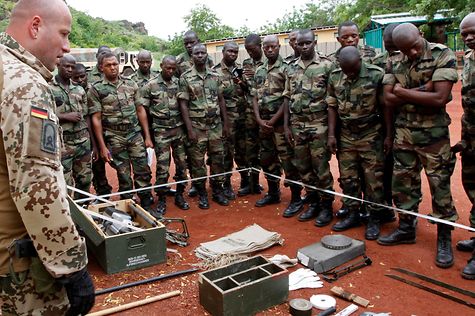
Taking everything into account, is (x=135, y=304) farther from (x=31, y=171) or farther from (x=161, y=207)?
(x=161, y=207)

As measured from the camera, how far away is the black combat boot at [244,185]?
7021mm

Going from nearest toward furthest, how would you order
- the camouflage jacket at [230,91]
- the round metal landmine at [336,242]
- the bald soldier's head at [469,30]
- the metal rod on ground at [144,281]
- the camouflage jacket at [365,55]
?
the metal rod on ground at [144,281] < the bald soldier's head at [469,30] < the round metal landmine at [336,242] < the camouflage jacket at [365,55] < the camouflage jacket at [230,91]

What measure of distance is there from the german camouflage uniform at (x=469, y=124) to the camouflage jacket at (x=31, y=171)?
3.94 metres

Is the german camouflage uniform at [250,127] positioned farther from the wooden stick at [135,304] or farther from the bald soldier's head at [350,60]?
the wooden stick at [135,304]

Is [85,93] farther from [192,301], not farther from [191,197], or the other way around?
[192,301]

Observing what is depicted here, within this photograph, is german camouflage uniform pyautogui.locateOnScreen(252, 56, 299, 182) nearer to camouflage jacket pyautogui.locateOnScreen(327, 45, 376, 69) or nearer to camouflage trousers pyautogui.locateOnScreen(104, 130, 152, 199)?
camouflage jacket pyautogui.locateOnScreen(327, 45, 376, 69)

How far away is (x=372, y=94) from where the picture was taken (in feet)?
16.0

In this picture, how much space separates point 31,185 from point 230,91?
515cm

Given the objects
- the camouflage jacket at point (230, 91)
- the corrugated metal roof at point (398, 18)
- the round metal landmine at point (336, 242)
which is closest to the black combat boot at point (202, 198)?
the camouflage jacket at point (230, 91)

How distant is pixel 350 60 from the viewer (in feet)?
15.6

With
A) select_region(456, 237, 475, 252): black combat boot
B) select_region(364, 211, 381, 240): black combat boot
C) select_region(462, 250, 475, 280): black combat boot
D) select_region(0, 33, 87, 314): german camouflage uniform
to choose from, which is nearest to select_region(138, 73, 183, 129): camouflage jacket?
select_region(364, 211, 381, 240): black combat boot

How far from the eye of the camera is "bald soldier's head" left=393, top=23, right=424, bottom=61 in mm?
4203

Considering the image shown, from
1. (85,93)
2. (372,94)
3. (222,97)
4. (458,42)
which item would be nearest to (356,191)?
(372,94)

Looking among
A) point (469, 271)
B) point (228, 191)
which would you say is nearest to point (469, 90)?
point (469, 271)
